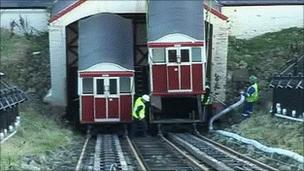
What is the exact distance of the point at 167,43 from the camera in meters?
28.8

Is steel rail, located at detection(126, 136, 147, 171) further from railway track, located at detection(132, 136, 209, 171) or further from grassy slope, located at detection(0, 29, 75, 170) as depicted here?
grassy slope, located at detection(0, 29, 75, 170)

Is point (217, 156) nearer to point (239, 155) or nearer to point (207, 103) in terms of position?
point (239, 155)

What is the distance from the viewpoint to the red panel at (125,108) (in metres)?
29.9

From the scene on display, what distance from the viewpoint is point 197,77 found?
2889cm

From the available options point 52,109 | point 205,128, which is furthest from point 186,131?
point 52,109

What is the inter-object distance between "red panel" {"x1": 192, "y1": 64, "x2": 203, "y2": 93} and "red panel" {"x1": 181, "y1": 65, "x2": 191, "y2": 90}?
20 cm

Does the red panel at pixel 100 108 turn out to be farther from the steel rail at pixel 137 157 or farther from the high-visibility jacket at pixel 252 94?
the high-visibility jacket at pixel 252 94

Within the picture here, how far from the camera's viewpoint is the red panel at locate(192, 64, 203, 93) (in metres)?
28.7

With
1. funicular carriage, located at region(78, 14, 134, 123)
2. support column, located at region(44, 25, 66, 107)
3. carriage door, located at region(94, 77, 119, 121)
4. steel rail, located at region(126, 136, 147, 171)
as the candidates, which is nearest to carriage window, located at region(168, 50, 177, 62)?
funicular carriage, located at region(78, 14, 134, 123)

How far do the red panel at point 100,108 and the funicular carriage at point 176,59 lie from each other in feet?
6.80

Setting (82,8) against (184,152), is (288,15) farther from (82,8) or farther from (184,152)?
(184,152)

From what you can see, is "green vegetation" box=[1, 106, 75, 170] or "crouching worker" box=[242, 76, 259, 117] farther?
"crouching worker" box=[242, 76, 259, 117]

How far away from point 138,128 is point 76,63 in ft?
26.5

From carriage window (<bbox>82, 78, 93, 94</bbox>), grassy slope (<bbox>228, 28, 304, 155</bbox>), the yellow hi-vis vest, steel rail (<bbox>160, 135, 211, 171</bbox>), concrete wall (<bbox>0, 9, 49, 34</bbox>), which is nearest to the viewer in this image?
steel rail (<bbox>160, 135, 211, 171</bbox>)
